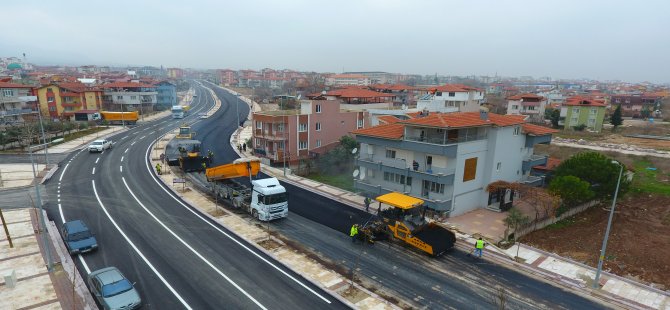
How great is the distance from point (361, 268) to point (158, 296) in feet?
36.1

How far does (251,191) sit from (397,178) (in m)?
13.0

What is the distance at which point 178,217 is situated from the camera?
29656 millimetres

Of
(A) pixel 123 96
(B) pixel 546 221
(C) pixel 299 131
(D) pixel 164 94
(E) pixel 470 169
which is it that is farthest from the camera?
(D) pixel 164 94

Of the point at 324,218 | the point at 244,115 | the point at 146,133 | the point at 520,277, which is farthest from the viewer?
the point at 244,115

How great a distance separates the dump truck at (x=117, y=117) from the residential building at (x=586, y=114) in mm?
102528

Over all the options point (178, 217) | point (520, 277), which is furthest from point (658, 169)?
point (178, 217)

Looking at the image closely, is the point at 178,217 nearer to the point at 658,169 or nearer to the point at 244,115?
the point at 658,169

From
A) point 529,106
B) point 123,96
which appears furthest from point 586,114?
point 123,96

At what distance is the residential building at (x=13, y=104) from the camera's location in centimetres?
6750

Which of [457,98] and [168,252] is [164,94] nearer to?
[457,98]

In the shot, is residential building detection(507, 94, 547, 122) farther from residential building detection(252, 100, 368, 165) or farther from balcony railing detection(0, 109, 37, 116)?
balcony railing detection(0, 109, 37, 116)

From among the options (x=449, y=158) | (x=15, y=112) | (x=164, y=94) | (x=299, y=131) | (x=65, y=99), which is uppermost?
(x=449, y=158)

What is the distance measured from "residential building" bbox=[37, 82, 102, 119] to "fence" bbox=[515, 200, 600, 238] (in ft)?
296

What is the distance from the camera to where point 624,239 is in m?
26.8
